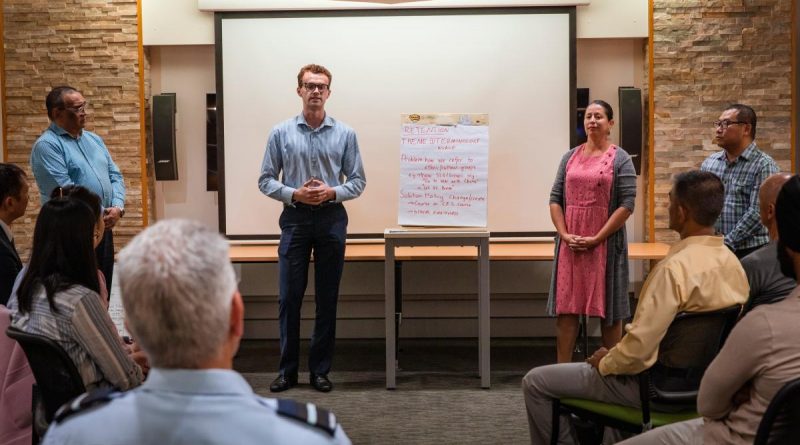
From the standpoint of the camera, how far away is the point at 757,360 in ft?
5.96

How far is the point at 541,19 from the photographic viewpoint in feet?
18.0

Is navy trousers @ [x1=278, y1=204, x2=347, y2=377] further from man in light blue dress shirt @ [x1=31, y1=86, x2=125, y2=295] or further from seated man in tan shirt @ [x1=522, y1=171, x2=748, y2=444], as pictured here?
seated man in tan shirt @ [x1=522, y1=171, x2=748, y2=444]

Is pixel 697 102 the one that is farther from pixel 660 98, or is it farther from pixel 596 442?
pixel 596 442

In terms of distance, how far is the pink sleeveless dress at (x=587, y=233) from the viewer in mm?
4211

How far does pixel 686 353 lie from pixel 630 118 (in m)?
3.17

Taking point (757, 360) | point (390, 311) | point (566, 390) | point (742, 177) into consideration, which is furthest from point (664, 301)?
point (390, 311)

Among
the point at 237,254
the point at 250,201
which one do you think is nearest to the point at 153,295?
the point at 237,254

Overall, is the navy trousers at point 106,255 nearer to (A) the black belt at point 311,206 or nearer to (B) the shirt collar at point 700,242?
(A) the black belt at point 311,206

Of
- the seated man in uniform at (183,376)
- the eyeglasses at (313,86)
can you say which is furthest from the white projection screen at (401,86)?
the seated man in uniform at (183,376)

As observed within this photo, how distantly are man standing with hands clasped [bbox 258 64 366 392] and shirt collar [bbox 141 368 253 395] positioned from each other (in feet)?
10.7

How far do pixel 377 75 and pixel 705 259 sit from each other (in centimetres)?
331

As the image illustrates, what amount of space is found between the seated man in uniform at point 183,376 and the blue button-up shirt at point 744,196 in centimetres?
345

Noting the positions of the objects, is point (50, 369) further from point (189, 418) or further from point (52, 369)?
point (189, 418)

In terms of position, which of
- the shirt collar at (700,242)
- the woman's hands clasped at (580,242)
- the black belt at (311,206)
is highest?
the black belt at (311,206)
